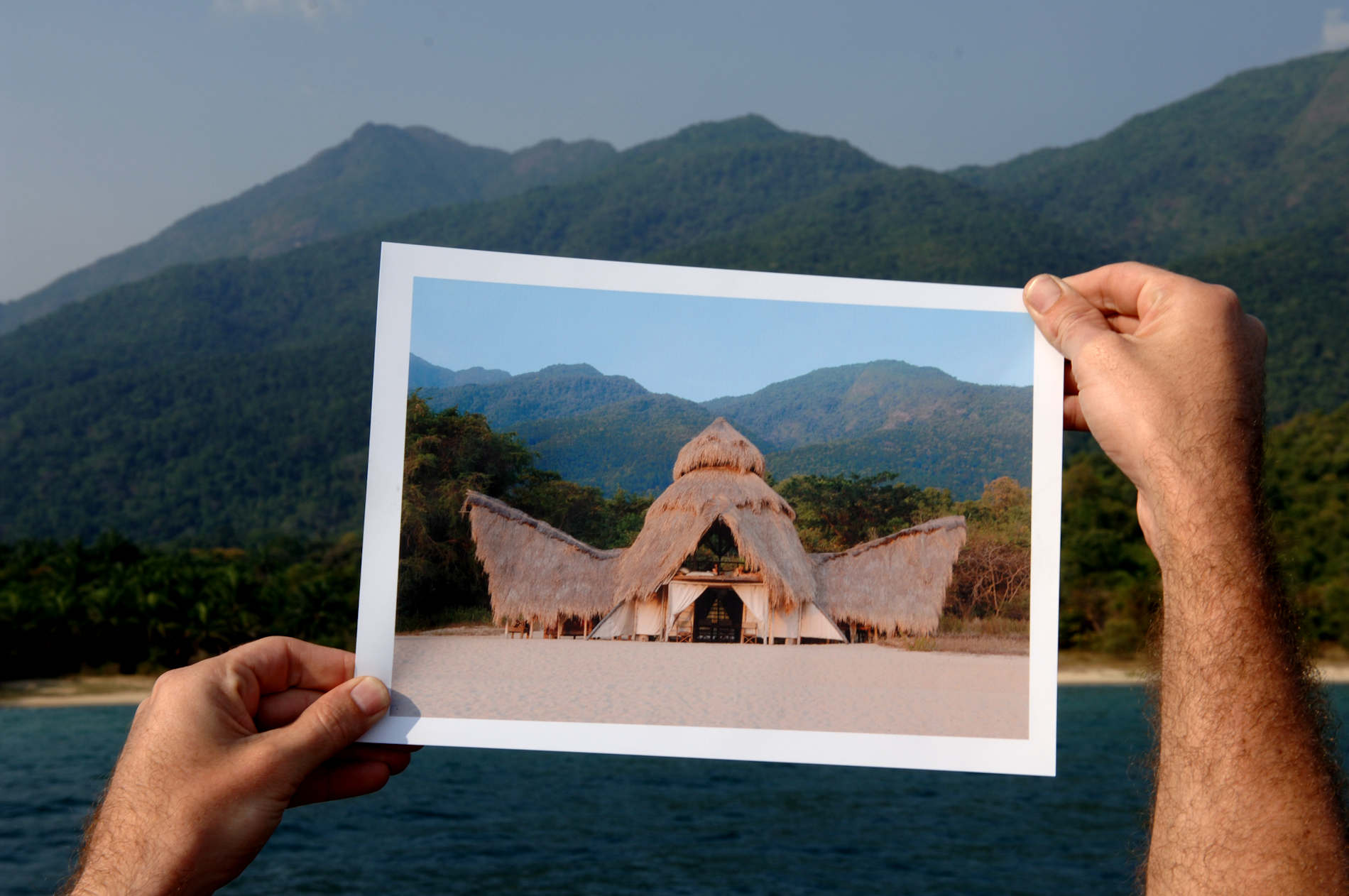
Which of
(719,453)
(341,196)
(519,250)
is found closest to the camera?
(719,453)

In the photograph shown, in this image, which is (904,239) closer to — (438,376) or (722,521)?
(722,521)

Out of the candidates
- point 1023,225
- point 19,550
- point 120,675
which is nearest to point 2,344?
point 19,550

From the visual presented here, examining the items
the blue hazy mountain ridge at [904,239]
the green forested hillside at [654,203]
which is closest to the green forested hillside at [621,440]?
the blue hazy mountain ridge at [904,239]

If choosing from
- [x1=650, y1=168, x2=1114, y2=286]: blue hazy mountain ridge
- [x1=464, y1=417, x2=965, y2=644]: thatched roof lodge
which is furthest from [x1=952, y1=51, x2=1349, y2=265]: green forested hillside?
[x1=464, y1=417, x2=965, y2=644]: thatched roof lodge

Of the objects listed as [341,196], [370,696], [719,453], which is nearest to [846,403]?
[719,453]

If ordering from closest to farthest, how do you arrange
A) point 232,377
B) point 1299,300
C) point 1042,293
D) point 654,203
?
point 1042,293
point 1299,300
point 232,377
point 654,203

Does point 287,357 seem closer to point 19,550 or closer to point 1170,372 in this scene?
point 19,550

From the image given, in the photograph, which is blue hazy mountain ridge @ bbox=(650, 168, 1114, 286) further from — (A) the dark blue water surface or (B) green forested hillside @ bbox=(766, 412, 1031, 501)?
(B) green forested hillside @ bbox=(766, 412, 1031, 501)
